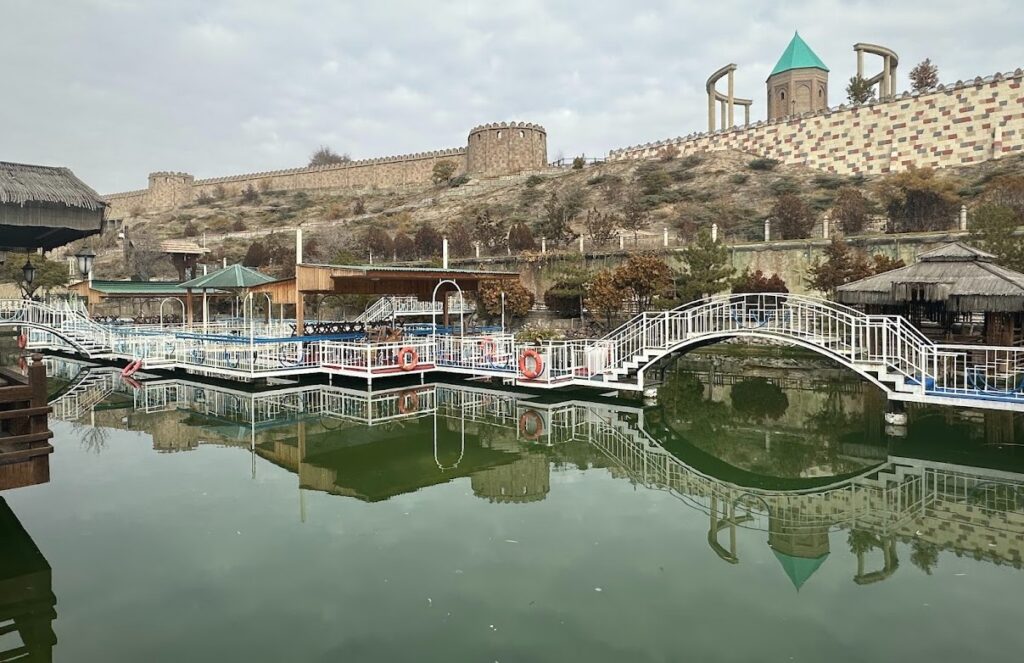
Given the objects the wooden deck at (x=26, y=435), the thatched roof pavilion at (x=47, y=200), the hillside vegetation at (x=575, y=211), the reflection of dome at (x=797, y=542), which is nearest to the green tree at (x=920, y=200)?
the hillside vegetation at (x=575, y=211)

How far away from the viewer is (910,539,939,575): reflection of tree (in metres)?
6.28

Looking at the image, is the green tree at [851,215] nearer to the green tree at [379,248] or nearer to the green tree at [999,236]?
the green tree at [999,236]

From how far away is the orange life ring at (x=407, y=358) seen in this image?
1669 centimetres

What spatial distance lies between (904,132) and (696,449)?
37.9 meters

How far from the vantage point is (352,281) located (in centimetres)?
1725

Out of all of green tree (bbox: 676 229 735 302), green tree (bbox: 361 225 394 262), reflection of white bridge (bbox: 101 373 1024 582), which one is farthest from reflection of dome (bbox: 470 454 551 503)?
green tree (bbox: 361 225 394 262)

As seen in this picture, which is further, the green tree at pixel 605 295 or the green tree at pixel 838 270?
the green tree at pixel 605 295

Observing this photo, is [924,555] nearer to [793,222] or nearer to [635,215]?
[793,222]

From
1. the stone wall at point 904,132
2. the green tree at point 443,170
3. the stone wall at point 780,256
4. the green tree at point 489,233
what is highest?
the green tree at point 443,170

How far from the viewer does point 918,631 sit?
506 centimetres

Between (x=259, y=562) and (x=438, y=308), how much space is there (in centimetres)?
2365

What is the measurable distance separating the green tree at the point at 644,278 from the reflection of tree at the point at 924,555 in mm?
15374

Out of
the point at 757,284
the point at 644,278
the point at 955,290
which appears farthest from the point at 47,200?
the point at 757,284

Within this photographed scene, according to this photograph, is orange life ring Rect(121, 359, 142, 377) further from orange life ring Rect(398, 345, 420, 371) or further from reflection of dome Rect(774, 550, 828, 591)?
reflection of dome Rect(774, 550, 828, 591)
